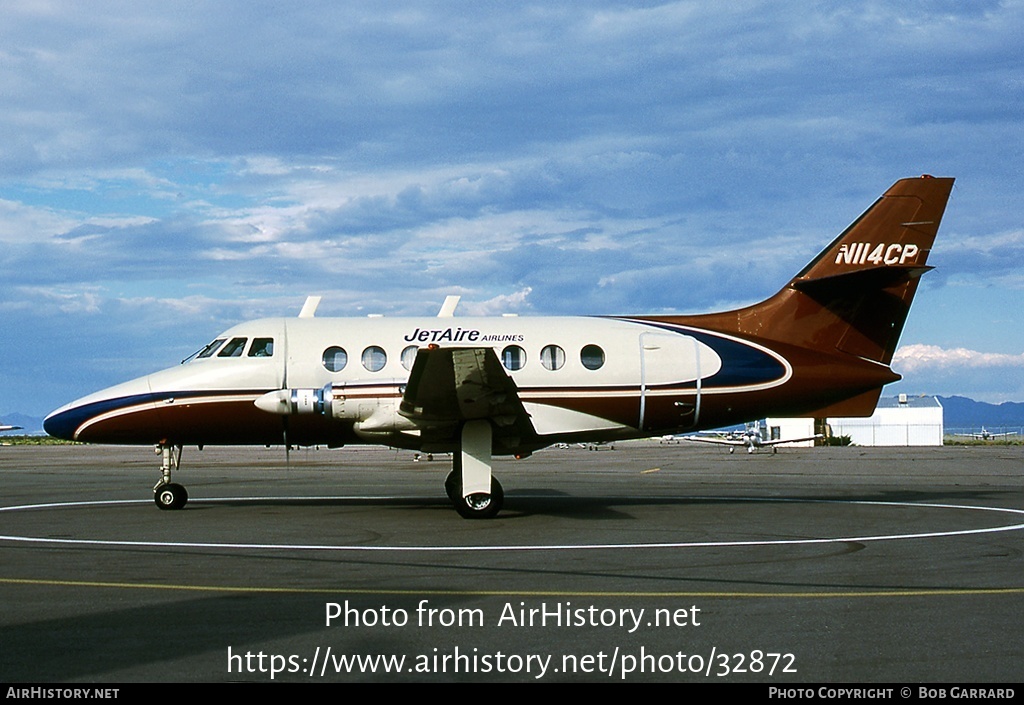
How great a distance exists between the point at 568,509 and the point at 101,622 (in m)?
Answer: 11.9

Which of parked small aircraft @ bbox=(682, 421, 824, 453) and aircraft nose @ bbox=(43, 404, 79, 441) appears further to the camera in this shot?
parked small aircraft @ bbox=(682, 421, 824, 453)

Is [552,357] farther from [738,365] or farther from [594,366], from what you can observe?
[738,365]

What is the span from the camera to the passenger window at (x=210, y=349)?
1983cm

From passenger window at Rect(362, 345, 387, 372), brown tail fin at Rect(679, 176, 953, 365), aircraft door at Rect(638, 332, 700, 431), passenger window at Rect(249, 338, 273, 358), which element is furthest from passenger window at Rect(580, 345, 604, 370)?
passenger window at Rect(249, 338, 273, 358)

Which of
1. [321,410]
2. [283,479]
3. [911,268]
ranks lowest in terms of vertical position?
[283,479]

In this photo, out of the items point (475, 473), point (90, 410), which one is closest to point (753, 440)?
point (475, 473)

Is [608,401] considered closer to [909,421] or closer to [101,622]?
[101,622]

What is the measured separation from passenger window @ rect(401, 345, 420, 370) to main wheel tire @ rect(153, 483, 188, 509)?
4970mm

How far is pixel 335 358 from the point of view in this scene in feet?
63.4

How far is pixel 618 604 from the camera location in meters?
9.54

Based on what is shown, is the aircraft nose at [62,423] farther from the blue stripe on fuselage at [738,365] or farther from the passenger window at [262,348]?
the blue stripe on fuselage at [738,365]

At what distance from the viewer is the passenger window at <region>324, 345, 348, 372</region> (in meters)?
19.3

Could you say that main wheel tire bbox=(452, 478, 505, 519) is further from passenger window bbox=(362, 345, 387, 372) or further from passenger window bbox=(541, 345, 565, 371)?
passenger window bbox=(362, 345, 387, 372)

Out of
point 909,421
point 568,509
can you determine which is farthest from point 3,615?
point 909,421
